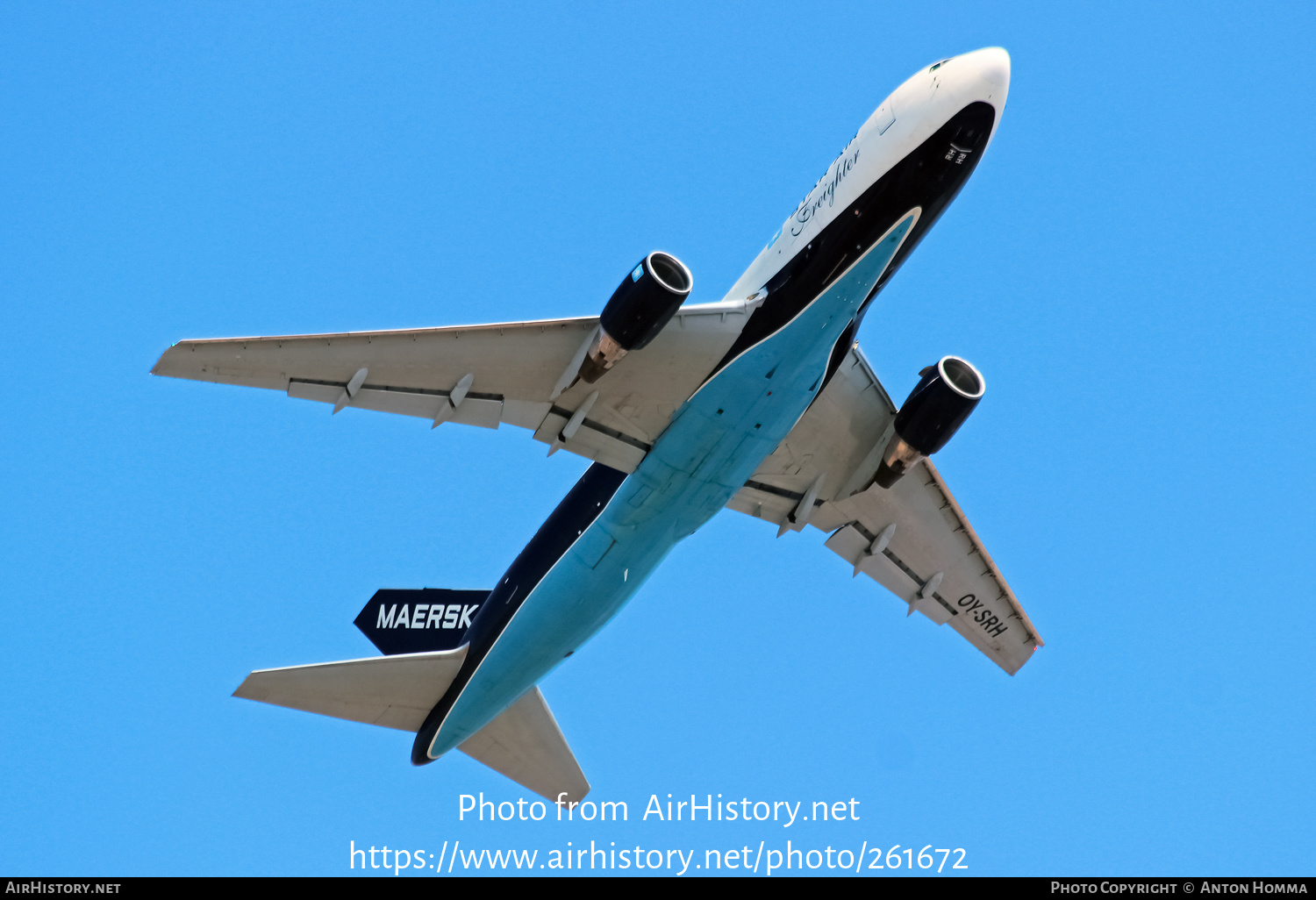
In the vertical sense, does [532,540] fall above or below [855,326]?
below

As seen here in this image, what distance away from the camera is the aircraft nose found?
1872cm

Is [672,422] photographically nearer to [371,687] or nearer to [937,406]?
[937,406]

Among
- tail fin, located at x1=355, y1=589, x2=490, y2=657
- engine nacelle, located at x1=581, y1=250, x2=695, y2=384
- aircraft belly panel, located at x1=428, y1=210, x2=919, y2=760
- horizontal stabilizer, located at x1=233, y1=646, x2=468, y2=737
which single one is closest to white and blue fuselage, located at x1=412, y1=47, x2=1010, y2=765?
aircraft belly panel, located at x1=428, y1=210, x2=919, y2=760

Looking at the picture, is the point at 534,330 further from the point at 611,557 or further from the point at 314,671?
the point at 314,671

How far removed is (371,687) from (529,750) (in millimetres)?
4004

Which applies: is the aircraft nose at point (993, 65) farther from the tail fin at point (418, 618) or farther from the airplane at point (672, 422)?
the tail fin at point (418, 618)

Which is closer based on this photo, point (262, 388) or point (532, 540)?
point (262, 388)

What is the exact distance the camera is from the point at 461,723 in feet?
82.1

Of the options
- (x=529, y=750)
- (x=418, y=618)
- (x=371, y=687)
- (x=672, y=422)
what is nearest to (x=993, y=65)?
(x=672, y=422)

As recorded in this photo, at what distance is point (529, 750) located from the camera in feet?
88.9

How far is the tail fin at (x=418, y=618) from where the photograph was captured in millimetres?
26531

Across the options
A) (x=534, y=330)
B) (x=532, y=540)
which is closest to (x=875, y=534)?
(x=532, y=540)
